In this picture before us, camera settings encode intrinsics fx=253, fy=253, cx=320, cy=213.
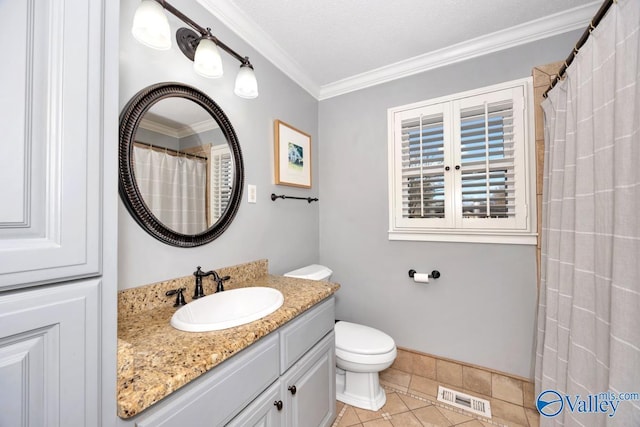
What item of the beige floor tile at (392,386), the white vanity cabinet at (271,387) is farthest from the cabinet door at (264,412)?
the beige floor tile at (392,386)

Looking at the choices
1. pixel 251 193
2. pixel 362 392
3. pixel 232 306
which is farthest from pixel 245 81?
pixel 362 392

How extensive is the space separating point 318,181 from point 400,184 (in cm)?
75

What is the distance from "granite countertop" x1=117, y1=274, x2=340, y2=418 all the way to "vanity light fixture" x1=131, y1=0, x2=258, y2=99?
3.41 ft

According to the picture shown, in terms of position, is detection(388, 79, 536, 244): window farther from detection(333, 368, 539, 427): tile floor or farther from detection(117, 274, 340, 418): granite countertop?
detection(117, 274, 340, 418): granite countertop

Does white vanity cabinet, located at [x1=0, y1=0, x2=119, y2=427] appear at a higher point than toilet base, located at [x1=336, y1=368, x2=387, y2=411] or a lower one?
higher

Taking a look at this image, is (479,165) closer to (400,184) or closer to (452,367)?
(400,184)

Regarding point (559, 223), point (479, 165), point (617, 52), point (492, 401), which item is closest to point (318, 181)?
point (479, 165)

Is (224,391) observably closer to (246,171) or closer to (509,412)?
(246,171)

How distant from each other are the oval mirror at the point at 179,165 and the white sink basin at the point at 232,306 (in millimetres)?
300

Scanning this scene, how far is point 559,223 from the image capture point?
1.32 metres

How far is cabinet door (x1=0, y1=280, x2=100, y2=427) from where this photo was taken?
0.42m

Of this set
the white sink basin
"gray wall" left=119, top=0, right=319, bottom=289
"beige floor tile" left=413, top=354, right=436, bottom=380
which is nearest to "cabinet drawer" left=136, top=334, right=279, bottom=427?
the white sink basin

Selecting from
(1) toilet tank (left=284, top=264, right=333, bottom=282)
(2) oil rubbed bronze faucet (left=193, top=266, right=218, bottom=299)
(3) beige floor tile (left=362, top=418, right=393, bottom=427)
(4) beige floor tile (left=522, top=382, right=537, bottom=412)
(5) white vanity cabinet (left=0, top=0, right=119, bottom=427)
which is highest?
(5) white vanity cabinet (left=0, top=0, right=119, bottom=427)

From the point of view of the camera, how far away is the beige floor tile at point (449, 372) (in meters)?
1.83
